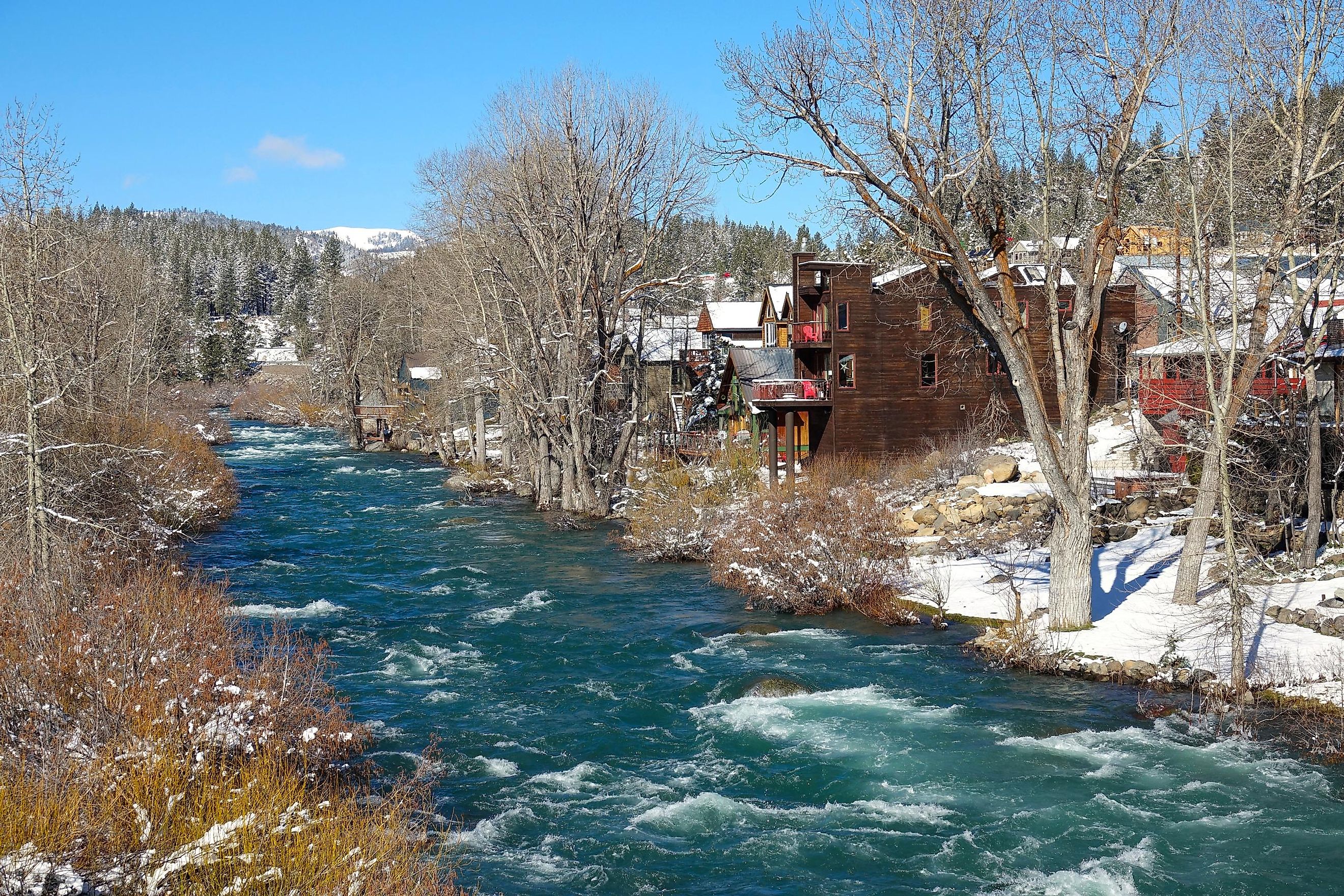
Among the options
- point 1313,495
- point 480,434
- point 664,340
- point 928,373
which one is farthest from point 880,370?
point 664,340

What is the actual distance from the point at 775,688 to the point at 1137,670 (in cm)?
607

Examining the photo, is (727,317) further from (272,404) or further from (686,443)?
(272,404)

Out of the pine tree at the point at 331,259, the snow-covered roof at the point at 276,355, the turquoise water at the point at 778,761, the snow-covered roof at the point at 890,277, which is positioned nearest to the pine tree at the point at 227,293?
the snow-covered roof at the point at 276,355

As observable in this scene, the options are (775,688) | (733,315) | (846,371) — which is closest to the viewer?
(775,688)

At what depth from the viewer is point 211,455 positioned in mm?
44719

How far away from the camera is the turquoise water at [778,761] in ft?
38.6

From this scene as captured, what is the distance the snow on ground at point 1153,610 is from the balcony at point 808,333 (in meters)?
16.2

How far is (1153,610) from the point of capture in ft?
65.8

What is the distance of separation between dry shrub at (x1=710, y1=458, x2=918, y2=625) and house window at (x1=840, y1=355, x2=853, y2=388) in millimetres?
13102

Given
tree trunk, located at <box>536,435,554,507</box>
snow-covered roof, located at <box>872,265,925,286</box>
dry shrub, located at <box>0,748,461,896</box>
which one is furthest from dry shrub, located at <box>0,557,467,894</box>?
snow-covered roof, located at <box>872,265,925,286</box>

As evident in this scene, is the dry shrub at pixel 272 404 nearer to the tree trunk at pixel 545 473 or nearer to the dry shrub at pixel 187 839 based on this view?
the tree trunk at pixel 545 473

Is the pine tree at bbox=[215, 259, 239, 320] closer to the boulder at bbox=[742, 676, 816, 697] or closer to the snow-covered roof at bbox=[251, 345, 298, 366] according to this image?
the snow-covered roof at bbox=[251, 345, 298, 366]

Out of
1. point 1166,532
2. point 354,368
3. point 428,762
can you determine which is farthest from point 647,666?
point 354,368

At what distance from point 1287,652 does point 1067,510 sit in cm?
404
